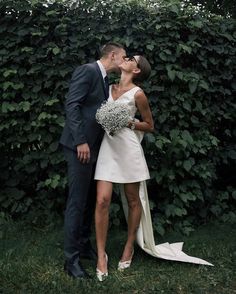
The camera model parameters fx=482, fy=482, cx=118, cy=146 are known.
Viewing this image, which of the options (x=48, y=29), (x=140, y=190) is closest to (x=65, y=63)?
(x=48, y=29)

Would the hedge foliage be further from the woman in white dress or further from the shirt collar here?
A: the shirt collar

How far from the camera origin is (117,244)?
17.2 feet

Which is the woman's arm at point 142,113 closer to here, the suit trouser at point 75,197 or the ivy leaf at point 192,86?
the suit trouser at point 75,197

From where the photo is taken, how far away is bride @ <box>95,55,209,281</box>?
4352mm

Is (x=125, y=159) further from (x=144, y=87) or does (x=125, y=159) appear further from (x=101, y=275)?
Result: (x=144, y=87)

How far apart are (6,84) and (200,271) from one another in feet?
9.60

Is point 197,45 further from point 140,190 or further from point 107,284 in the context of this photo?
point 107,284

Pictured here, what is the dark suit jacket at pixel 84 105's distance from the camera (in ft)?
13.4

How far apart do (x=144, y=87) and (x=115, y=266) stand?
82.9 inches

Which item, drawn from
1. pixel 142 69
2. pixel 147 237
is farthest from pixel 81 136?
pixel 147 237

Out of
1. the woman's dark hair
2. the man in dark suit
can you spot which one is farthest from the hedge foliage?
the man in dark suit

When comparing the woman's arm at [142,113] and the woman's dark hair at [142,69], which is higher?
the woman's dark hair at [142,69]

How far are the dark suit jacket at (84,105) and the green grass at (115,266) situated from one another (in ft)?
3.82

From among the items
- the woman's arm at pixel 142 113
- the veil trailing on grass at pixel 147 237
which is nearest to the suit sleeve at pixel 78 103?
the woman's arm at pixel 142 113
